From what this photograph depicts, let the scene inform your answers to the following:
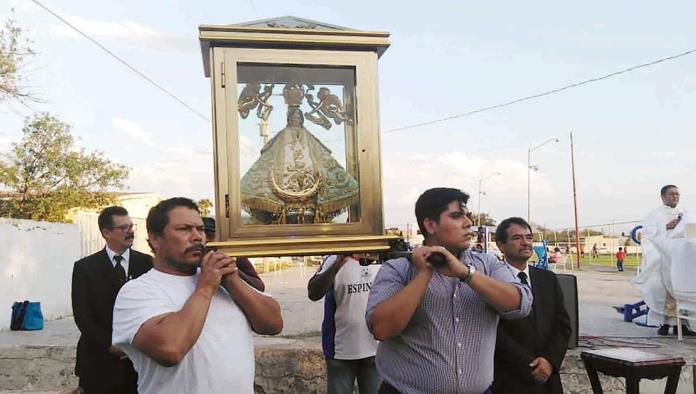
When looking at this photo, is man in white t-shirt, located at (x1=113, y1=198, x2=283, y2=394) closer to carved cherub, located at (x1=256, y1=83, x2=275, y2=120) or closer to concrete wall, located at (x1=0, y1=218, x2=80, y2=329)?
carved cherub, located at (x1=256, y1=83, x2=275, y2=120)

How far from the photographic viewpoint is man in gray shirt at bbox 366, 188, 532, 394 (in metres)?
2.47

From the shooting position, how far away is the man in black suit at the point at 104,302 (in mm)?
3371

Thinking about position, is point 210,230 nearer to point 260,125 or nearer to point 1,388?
point 260,125

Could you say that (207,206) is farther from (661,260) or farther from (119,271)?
(661,260)

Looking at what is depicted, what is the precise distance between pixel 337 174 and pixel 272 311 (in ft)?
2.20

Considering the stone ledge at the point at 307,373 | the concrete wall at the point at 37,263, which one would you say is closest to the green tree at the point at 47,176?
the concrete wall at the point at 37,263

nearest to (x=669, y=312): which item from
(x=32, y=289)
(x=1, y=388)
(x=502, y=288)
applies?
(x=502, y=288)

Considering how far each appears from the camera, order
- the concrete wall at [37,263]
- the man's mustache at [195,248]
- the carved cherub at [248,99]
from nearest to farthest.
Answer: the man's mustache at [195,248]
the carved cherub at [248,99]
the concrete wall at [37,263]

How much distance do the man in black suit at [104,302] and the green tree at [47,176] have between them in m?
13.3

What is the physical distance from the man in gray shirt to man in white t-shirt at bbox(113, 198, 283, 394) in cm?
49

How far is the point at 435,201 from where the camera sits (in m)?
2.69

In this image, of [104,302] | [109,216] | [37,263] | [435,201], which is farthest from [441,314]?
[37,263]

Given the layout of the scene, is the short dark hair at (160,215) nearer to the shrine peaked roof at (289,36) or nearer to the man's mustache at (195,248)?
the man's mustache at (195,248)

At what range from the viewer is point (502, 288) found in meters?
2.48
